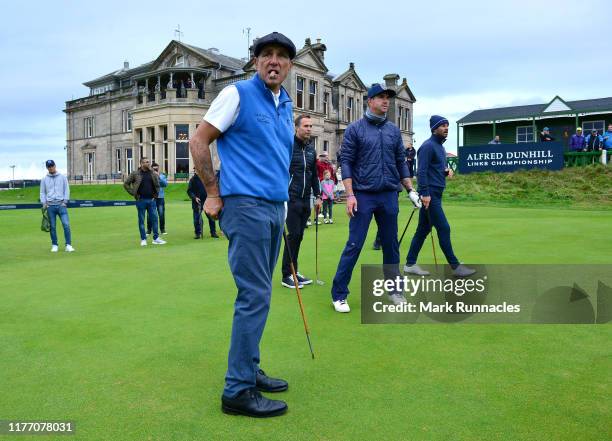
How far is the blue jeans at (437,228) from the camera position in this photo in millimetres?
7145

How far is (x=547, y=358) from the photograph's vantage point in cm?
403

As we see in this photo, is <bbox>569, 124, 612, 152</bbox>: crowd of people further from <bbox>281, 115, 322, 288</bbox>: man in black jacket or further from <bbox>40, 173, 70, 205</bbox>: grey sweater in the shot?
<bbox>40, 173, 70, 205</bbox>: grey sweater

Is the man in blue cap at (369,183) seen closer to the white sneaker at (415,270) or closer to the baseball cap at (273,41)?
the white sneaker at (415,270)

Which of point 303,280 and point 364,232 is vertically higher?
point 364,232

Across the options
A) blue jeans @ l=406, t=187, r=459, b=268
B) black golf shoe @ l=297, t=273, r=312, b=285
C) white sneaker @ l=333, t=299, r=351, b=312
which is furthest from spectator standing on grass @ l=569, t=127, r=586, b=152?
white sneaker @ l=333, t=299, r=351, b=312

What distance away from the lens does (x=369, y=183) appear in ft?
19.0

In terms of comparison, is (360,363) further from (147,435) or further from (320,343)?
(147,435)

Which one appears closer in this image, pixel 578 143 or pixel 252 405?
pixel 252 405

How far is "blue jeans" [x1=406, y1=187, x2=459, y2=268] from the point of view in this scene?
23.4 ft

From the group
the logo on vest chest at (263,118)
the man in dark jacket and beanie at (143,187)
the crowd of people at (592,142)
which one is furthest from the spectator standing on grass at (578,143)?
the logo on vest chest at (263,118)

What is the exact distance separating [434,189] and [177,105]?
40485 millimetres

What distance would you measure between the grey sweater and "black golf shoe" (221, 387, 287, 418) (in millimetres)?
10761

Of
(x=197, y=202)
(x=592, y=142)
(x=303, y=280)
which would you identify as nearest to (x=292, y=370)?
(x=303, y=280)

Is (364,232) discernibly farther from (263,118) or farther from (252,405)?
(252,405)
